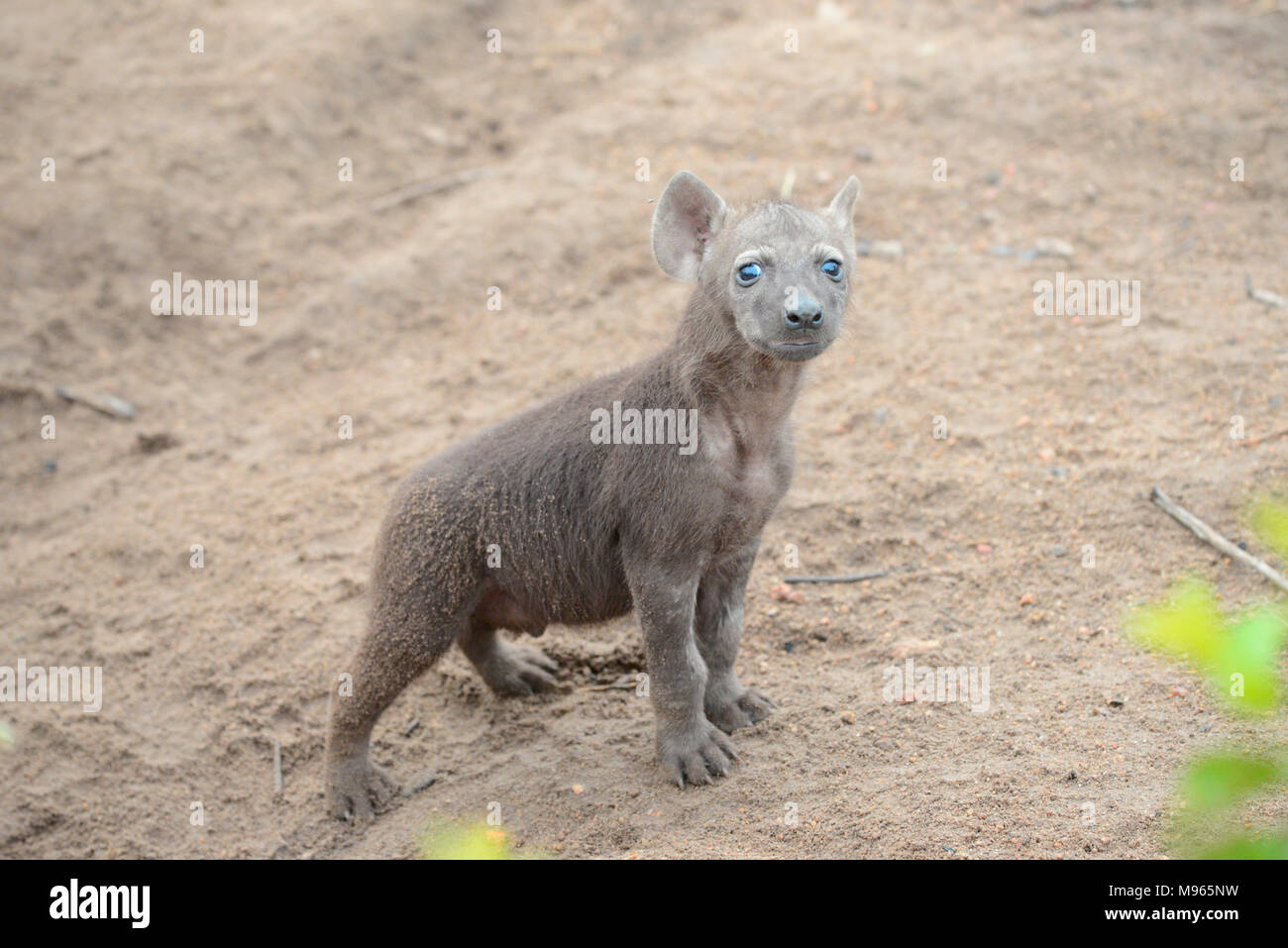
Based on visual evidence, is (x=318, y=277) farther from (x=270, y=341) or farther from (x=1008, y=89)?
(x=1008, y=89)

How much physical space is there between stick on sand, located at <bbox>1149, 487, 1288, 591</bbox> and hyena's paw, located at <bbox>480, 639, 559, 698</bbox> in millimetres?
3389

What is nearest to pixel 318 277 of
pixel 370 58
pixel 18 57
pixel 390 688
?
pixel 370 58

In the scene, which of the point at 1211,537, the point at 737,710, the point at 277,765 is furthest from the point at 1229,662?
the point at 277,765

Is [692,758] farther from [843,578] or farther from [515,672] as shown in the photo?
[843,578]

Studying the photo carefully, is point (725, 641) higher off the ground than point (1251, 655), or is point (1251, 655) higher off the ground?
point (1251, 655)

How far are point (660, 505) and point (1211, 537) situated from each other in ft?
9.75

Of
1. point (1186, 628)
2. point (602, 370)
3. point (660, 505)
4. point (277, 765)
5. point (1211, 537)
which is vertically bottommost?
point (277, 765)

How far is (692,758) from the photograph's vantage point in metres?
5.47

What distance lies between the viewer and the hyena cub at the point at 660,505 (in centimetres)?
507

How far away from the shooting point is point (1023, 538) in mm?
6641

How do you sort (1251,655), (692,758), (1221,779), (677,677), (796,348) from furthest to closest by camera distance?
(692,758), (677,677), (796,348), (1221,779), (1251,655)

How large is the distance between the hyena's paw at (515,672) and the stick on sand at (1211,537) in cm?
339

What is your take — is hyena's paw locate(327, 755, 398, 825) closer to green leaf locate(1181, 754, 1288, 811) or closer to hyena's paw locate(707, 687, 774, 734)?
hyena's paw locate(707, 687, 774, 734)

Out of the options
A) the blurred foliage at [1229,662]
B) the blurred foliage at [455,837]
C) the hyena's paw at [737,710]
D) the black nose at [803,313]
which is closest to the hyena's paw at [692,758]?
the hyena's paw at [737,710]
